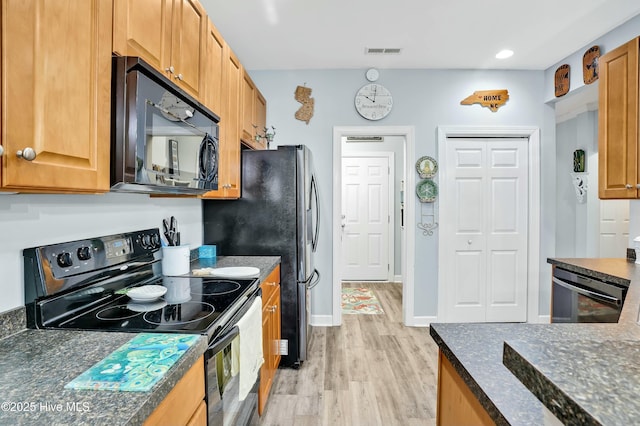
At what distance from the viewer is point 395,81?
337 centimetres

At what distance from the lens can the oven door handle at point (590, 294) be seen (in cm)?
184

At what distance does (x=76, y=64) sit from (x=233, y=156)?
1352 mm

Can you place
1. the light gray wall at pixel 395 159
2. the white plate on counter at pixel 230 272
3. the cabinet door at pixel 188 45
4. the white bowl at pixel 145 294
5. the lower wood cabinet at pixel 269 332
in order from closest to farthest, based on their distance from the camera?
the white bowl at pixel 145 294
the cabinet door at pixel 188 45
the white plate on counter at pixel 230 272
the lower wood cabinet at pixel 269 332
the light gray wall at pixel 395 159

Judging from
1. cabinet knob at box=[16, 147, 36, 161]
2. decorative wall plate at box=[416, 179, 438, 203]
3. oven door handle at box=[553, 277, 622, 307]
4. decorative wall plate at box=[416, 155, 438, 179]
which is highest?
decorative wall plate at box=[416, 155, 438, 179]

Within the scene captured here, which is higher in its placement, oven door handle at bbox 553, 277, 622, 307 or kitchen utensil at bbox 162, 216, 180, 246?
kitchen utensil at bbox 162, 216, 180, 246

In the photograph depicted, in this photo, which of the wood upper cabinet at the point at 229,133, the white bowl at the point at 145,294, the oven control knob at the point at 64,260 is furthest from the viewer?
the wood upper cabinet at the point at 229,133

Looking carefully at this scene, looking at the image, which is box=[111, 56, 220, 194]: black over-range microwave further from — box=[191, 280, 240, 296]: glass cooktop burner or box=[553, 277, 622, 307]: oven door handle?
box=[553, 277, 622, 307]: oven door handle

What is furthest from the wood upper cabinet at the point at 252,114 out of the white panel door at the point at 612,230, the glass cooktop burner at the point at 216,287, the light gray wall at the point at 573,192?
the white panel door at the point at 612,230

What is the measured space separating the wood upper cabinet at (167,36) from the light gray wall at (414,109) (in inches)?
63.0

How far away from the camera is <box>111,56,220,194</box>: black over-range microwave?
1094 mm

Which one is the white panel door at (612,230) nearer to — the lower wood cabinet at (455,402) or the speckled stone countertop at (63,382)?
the lower wood cabinet at (455,402)

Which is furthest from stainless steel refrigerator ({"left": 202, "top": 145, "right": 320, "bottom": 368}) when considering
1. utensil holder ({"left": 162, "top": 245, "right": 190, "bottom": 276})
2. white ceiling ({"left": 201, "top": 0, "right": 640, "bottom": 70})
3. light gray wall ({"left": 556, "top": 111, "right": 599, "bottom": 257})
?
light gray wall ({"left": 556, "top": 111, "right": 599, "bottom": 257})

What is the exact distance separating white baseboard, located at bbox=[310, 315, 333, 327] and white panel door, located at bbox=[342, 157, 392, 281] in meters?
1.88

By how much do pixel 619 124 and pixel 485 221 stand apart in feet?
5.03
